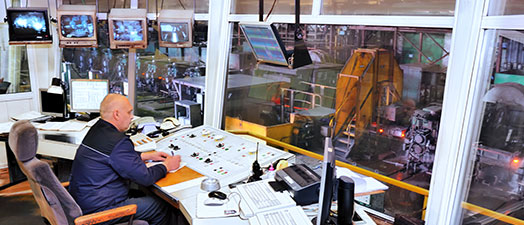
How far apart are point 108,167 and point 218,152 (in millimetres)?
831

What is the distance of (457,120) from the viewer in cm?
232

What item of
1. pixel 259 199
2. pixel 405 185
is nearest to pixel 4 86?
pixel 259 199

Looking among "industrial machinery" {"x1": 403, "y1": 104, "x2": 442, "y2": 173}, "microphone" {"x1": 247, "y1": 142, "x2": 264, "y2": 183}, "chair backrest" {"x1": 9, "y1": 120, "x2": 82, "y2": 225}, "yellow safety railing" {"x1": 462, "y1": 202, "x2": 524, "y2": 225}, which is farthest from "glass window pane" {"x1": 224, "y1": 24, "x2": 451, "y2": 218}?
"chair backrest" {"x1": 9, "y1": 120, "x2": 82, "y2": 225}

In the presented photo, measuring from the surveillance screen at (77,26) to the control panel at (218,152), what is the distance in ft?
4.83

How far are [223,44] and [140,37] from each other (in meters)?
0.82

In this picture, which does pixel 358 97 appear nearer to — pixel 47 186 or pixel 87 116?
pixel 47 186

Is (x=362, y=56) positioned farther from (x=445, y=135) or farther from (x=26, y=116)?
(x=26, y=116)

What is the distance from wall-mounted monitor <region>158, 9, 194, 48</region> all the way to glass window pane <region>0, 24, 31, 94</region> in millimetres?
2049

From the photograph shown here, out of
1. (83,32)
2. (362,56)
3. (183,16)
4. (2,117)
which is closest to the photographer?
(362,56)

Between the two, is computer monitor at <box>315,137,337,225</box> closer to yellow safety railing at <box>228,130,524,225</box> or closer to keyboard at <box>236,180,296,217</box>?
keyboard at <box>236,180,296,217</box>

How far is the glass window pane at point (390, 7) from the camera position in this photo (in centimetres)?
248

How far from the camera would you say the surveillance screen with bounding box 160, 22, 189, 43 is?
12.3 ft

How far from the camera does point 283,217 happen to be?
1.98 meters

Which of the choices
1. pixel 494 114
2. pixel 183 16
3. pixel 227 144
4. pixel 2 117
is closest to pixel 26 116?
pixel 2 117
